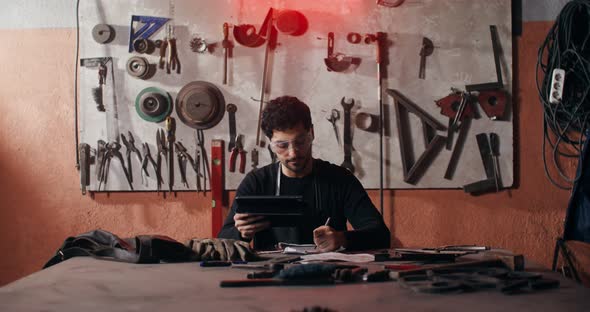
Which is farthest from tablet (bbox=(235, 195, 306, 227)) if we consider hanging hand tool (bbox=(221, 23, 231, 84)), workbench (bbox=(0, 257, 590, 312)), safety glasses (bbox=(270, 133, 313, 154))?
hanging hand tool (bbox=(221, 23, 231, 84))

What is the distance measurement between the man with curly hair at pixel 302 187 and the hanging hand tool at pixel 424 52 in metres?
1.23

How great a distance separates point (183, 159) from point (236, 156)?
35cm

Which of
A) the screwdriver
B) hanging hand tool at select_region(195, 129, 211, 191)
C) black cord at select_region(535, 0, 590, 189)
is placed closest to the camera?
black cord at select_region(535, 0, 590, 189)

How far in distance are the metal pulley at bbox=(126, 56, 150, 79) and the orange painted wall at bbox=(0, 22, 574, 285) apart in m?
0.42

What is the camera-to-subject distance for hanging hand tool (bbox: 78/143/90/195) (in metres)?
4.44

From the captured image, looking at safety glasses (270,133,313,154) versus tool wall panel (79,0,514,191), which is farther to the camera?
tool wall panel (79,0,514,191)

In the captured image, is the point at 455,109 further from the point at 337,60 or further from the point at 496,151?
the point at 337,60

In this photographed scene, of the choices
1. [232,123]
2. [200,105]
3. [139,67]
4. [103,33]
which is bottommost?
[232,123]

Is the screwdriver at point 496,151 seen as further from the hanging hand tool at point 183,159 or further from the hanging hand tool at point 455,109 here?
the hanging hand tool at point 183,159

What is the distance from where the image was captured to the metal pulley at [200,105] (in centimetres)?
438

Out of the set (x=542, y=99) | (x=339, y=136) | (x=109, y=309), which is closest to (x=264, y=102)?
(x=339, y=136)

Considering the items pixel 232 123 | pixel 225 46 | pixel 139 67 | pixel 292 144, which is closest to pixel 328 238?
pixel 292 144

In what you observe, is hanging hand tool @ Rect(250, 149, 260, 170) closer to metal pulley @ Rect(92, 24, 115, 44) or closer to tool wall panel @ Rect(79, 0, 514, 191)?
tool wall panel @ Rect(79, 0, 514, 191)

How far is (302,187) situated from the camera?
3369mm
